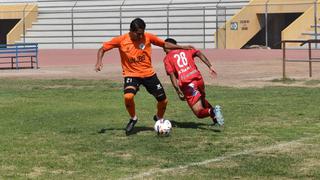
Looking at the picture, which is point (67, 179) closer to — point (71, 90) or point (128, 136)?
point (128, 136)

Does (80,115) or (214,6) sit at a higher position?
(214,6)

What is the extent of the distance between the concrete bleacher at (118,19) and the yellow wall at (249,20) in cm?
136

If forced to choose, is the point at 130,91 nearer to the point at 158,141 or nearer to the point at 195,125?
the point at 158,141

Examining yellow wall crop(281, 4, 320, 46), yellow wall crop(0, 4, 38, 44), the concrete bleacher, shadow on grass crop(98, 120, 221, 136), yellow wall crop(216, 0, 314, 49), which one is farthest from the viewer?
yellow wall crop(0, 4, 38, 44)

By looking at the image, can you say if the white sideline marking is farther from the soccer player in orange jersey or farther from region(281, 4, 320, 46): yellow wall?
region(281, 4, 320, 46): yellow wall

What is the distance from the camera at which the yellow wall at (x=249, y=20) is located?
42469 millimetres

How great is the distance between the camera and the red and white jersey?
1122cm

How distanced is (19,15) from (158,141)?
4458 cm

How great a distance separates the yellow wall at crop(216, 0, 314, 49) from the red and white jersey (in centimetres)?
3208

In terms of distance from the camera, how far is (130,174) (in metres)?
7.63

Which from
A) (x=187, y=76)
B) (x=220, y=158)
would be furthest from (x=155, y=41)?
(x=220, y=158)

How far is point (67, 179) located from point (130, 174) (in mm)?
685

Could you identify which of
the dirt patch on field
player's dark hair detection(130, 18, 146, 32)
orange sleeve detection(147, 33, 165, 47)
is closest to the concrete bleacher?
the dirt patch on field

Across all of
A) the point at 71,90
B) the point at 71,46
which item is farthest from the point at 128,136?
the point at 71,46
